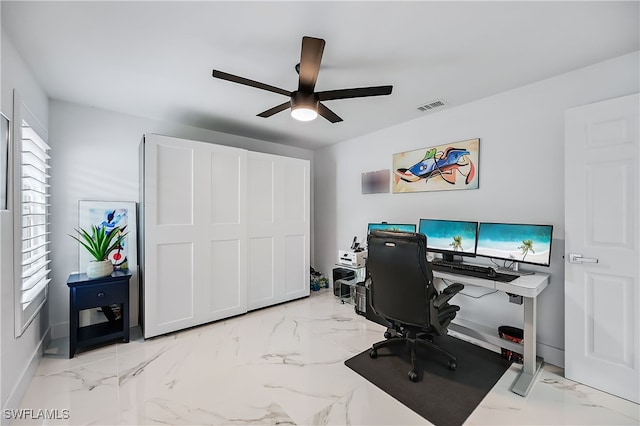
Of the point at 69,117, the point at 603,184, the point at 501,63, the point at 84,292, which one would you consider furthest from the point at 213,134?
the point at 603,184

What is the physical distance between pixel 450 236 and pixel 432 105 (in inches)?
57.2

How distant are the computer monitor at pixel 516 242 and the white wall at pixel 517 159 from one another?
0.72 ft

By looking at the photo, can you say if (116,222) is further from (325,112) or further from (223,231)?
(325,112)

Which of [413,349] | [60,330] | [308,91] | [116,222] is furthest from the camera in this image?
[116,222]

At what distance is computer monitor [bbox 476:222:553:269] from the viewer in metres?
2.27

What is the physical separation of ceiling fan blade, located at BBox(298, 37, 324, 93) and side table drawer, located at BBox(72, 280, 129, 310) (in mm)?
2618

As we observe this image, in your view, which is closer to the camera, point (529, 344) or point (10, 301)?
point (10, 301)

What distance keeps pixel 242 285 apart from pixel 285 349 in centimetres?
113

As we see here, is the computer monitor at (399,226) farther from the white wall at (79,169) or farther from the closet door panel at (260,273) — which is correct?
the white wall at (79,169)

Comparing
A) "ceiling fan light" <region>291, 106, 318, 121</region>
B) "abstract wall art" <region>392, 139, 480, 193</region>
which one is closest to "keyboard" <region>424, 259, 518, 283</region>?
"abstract wall art" <region>392, 139, 480, 193</region>

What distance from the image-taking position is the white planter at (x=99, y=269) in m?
2.65

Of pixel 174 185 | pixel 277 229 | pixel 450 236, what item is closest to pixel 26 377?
pixel 174 185

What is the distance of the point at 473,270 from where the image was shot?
2406 mm

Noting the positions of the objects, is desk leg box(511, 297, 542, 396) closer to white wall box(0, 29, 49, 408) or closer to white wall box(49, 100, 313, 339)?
white wall box(0, 29, 49, 408)
